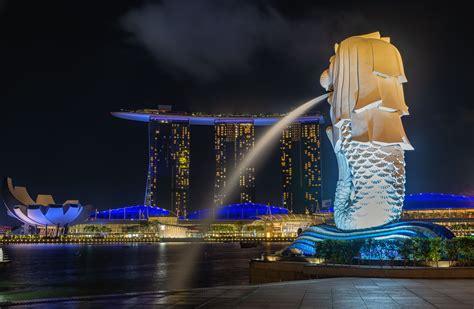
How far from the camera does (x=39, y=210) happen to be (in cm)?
10300

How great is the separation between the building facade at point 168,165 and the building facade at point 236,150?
1555cm

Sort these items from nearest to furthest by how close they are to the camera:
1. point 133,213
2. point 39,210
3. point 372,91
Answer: point 372,91 → point 39,210 → point 133,213

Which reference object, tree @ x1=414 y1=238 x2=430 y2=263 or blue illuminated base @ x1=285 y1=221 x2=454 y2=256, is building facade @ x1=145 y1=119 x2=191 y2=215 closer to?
blue illuminated base @ x1=285 y1=221 x2=454 y2=256

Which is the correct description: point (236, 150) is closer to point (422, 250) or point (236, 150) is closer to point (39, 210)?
point (39, 210)

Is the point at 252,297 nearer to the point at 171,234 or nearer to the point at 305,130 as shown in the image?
the point at 171,234

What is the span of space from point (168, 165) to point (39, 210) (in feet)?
179

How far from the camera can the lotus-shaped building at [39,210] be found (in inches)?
4090

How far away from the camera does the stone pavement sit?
11.2 metres

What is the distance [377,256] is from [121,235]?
99.1 meters

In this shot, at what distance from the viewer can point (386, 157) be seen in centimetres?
2508

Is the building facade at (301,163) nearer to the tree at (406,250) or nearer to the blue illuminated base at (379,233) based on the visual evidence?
the blue illuminated base at (379,233)

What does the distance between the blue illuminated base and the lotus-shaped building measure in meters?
85.3

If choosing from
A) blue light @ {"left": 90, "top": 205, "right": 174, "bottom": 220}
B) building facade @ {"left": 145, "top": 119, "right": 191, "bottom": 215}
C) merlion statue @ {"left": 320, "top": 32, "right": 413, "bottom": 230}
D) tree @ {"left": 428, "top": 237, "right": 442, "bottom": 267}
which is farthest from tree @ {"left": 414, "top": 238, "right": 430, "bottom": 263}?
building facade @ {"left": 145, "top": 119, "right": 191, "bottom": 215}

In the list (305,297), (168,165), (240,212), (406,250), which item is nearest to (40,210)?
(240,212)
